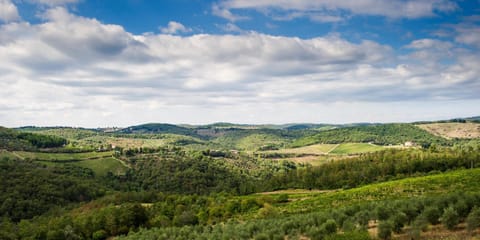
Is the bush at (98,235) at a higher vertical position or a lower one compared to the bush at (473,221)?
lower

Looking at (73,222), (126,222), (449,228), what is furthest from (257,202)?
(449,228)

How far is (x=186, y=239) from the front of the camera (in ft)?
173

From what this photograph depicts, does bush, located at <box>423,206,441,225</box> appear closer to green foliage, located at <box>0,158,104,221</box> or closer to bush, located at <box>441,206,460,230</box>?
bush, located at <box>441,206,460,230</box>

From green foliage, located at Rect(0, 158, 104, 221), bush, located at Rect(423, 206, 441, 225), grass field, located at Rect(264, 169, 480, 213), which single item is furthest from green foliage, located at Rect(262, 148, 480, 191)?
bush, located at Rect(423, 206, 441, 225)

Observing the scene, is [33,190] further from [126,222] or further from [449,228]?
[449,228]

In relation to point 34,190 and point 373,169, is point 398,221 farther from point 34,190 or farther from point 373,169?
point 34,190

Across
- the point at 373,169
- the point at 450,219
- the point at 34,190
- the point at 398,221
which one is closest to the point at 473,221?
the point at 450,219

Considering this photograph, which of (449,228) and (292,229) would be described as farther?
(292,229)

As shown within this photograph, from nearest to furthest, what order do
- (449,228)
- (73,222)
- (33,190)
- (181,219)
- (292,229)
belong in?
(449,228) < (292,229) < (181,219) < (73,222) < (33,190)

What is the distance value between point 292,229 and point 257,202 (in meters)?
56.0

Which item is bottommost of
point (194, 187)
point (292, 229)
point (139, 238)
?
point (194, 187)

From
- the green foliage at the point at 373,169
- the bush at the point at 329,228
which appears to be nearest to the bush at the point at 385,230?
the bush at the point at 329,228

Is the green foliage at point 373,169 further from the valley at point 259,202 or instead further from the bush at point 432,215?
the bush at point 432,215

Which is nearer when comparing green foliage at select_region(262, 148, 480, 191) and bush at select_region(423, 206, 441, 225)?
bush at select_region(423, 206, 441, 225)
